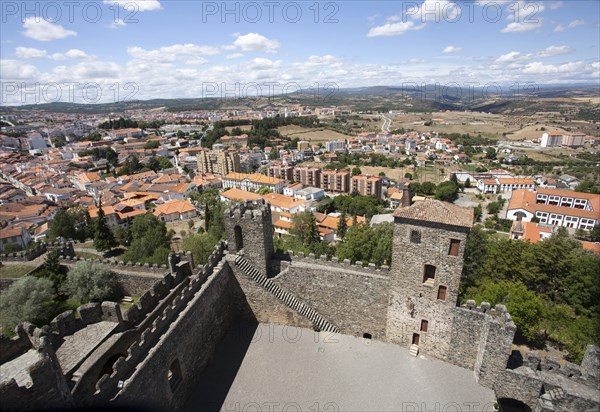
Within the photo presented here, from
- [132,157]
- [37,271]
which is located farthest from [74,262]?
[132,157]

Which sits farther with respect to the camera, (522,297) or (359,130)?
(359,130)

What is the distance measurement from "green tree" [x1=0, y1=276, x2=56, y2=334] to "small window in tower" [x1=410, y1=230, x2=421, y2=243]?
73.5ft

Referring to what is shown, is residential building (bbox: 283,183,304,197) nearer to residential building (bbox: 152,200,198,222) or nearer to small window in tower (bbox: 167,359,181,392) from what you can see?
residential building (bbox: 152,200,198,222)

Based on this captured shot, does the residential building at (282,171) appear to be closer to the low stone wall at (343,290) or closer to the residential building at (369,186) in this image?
the residential building at (369,186)

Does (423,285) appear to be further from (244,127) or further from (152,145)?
(244,127)

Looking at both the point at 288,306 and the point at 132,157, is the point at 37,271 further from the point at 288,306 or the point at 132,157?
the point at 132,157

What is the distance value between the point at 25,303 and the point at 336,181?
76043mm

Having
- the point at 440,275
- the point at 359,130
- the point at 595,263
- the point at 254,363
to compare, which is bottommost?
the point at 254,363

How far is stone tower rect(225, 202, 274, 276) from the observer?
17000 millimetres

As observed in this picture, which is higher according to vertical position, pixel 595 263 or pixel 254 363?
pixel 595 263

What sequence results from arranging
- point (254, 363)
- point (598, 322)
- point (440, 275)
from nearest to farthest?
point (440, 275), point (254, 363), point (598, 322)

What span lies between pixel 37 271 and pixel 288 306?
20.3 metres

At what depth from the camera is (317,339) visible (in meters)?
16.6

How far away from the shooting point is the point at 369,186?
3246 inches
